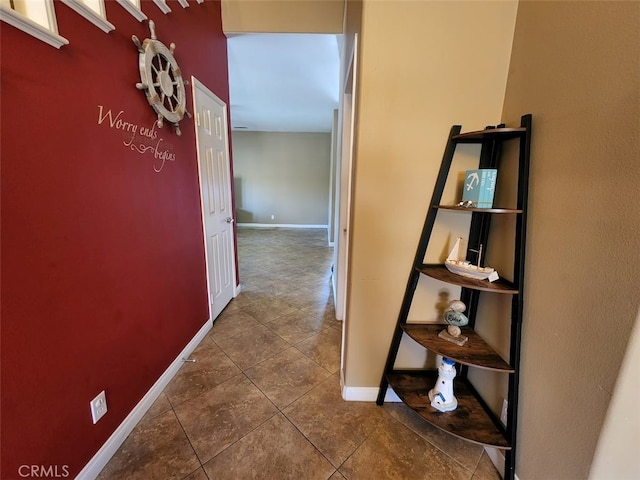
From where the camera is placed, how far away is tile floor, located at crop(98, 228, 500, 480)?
1.26 metres

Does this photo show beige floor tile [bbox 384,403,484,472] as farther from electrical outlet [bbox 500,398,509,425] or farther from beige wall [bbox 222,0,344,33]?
beige wall [bbox 222,0,344,33]

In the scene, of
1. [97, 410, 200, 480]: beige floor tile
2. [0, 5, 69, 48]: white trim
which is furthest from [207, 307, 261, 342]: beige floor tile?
[0, 5, 69, 48]: white trim

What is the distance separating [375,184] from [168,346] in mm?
1693

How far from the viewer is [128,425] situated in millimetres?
1401

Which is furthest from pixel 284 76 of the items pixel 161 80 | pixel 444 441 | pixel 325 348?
pixel 444 441

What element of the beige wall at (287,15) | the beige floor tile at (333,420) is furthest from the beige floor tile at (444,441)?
the beige wall at (287,15)

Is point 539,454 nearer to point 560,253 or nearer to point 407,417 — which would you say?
point 407,417

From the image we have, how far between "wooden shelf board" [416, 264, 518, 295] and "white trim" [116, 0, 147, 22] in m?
1.92

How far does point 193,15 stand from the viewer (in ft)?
6.40

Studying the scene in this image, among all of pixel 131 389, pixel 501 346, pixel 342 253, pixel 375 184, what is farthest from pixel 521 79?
pixel 131 389

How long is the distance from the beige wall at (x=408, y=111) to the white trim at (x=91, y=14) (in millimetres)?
1132

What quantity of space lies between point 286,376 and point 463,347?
1174 mm

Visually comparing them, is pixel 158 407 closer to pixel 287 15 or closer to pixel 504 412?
pixel 504 412

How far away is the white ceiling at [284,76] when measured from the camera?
2.72 meters
